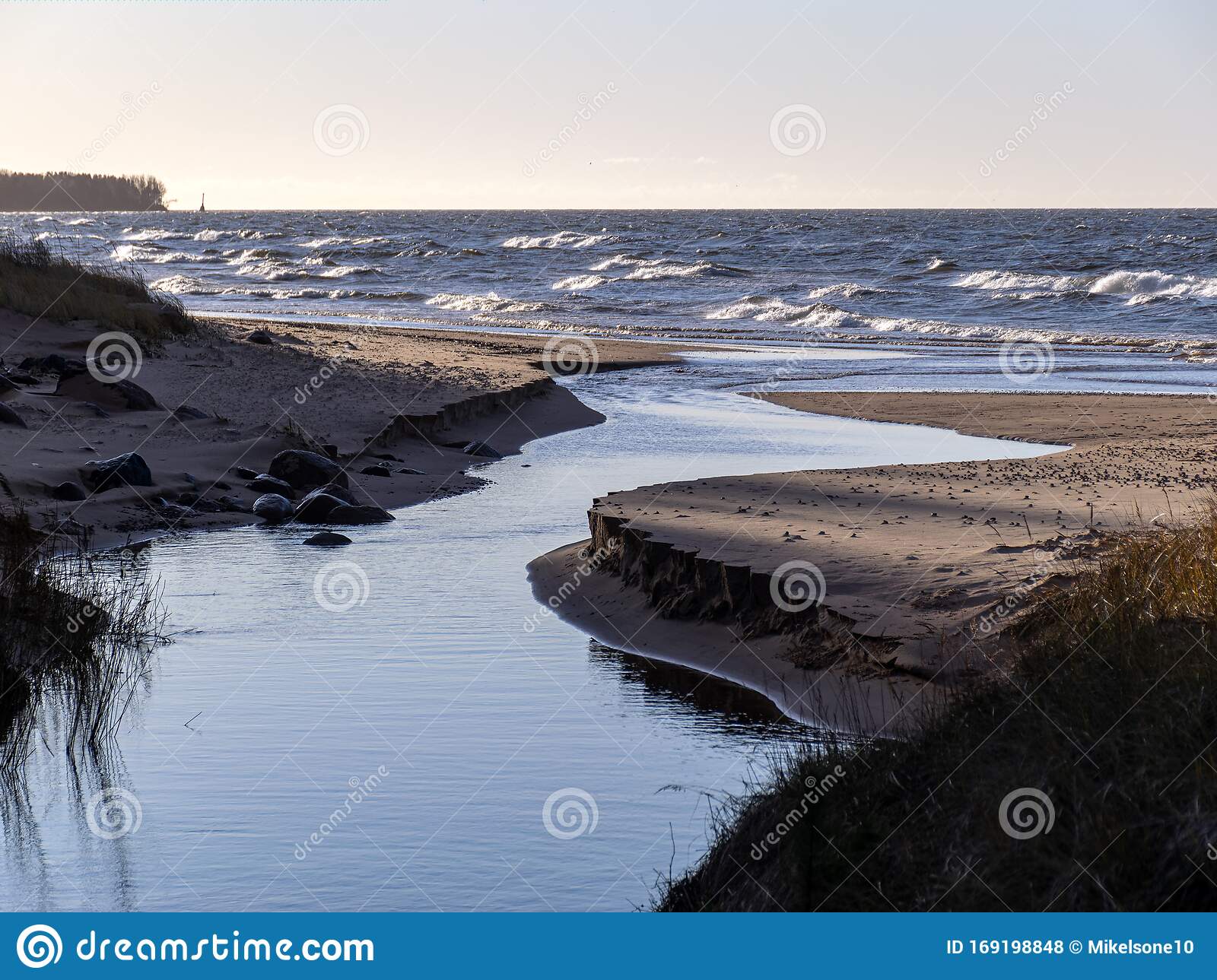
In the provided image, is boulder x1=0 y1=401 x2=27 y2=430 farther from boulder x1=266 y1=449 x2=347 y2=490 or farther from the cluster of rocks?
boulder x1=266 y1=449 x2=347 y2=490

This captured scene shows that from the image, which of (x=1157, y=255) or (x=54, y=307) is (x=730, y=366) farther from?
(x=1157, y=255)

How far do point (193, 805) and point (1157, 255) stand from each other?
2149 inches

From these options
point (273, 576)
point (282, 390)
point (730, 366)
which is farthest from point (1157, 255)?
point (273, 576)

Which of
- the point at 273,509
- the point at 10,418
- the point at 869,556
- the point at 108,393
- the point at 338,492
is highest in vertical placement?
the point at 108,393

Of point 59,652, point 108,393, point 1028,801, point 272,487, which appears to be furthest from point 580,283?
point 1028,801

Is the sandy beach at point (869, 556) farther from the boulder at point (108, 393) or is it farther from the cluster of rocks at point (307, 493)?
→ the boulder at point (108, 393)

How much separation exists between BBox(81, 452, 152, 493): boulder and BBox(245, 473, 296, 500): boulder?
35.4 inches

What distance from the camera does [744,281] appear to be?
4834cm

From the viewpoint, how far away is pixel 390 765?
581 cm

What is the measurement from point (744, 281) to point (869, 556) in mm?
41128

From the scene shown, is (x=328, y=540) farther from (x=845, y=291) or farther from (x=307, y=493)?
(x=845, y=291)

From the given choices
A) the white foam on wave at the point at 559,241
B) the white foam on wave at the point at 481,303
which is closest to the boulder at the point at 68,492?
the white foam on wave at the point at 481,303

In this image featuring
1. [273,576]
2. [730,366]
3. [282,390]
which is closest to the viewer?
[273,576]

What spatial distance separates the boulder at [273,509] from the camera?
1140 centimetres
